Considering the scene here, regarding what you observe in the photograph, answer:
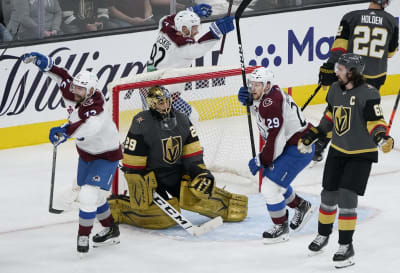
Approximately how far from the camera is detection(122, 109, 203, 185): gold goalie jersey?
7.02 m

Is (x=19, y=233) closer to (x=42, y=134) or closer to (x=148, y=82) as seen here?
(x=148, y=82)

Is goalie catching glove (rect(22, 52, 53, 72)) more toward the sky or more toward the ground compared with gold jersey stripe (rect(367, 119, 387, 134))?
more toward the sky

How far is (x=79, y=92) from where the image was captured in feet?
21.8

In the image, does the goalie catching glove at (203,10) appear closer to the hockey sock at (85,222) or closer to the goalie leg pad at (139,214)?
the goalie leg pad at (139,214)

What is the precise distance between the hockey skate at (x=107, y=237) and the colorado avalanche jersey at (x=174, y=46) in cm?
165

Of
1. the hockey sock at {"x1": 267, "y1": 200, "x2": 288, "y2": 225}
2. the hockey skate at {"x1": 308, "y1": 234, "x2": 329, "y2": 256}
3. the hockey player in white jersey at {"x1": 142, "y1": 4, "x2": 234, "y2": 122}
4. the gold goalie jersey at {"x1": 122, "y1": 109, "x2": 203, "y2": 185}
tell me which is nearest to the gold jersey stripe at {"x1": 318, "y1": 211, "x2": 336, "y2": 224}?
the hockey skate at {"x1": 308, "y1": 234, "x2": 329, "y2": 256}

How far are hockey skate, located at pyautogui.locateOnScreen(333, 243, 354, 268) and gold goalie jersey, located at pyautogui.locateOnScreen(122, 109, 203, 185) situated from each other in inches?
50.1

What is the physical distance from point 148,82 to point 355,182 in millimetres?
1919

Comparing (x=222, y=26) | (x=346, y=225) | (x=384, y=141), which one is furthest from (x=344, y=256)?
(x=222, y=26)

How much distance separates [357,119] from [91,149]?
1702mm

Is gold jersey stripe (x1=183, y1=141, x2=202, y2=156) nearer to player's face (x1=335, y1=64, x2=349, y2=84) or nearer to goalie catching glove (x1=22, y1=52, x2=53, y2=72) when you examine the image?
goalie catching glove (x1=22, y1=52, x2=53, y2=72)

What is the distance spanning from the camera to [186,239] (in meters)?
7.05

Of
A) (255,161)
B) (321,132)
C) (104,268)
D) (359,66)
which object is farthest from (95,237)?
(359,66)

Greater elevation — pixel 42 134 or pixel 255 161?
pixel 255 161
